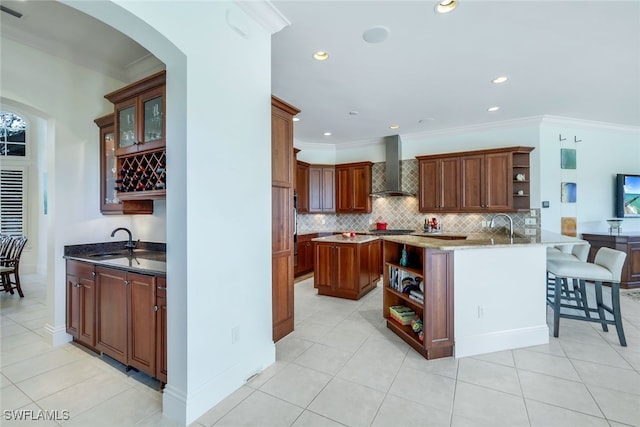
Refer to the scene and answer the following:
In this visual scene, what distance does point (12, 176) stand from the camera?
18.8ft

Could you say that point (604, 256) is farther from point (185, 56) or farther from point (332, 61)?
point (185, 56)

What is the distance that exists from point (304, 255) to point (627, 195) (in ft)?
20.6

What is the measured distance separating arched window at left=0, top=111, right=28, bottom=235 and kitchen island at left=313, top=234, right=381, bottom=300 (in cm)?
656

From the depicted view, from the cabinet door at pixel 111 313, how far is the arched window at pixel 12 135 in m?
6.02

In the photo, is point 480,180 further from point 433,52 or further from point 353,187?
point 433,52

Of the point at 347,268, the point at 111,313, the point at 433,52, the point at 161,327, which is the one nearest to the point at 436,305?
the point at 347,268

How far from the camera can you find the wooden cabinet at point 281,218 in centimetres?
272

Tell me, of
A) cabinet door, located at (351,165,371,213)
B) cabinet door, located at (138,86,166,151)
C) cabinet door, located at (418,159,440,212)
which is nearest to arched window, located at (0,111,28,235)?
cabinet door, located at (138,86,166,151)

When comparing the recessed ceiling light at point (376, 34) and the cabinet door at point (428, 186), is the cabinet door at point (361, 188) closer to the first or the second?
the cabinet door at point (428, 186)

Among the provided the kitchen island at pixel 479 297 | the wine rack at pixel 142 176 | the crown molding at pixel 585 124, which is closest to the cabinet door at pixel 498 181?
the crown molding at pixel 585 124

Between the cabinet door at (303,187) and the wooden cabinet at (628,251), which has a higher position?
the cabinet door at (303,187)

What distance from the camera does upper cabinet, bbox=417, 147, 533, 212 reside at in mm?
4914

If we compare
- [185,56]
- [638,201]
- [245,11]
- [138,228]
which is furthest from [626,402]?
[638,201]

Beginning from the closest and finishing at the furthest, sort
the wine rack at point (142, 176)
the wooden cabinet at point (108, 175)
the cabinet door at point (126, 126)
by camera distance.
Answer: the wine rack at point (142, 176)
the cabinet door at point (126, 126)
the wooden cabinet at point (108, 175)
